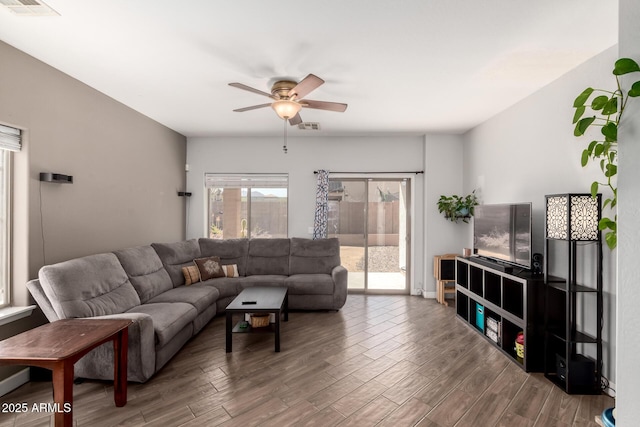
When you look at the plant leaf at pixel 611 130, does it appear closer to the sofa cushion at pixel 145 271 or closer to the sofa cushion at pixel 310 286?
the sofa cushion at pixel 310 286

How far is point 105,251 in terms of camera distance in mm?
3262

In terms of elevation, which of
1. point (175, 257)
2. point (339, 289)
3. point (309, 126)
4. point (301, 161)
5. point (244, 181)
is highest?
point (309, 126)

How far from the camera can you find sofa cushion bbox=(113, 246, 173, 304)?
3.15 meters

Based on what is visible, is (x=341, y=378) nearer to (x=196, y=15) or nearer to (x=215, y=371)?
(x=215, y=371)

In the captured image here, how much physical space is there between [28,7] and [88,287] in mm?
2015

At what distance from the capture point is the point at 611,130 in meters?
1.14

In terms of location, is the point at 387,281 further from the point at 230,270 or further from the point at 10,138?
the point at 10,138

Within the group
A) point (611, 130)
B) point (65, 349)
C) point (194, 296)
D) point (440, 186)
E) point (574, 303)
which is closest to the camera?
point (611, 130)

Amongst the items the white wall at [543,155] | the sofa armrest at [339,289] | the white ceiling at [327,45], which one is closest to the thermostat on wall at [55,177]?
the white ceiling at [327,45]

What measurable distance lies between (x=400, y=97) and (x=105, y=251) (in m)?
3.64

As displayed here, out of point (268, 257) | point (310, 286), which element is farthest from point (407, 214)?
point (268, 257)

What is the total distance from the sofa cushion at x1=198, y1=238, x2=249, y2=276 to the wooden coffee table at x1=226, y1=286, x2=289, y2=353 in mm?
995

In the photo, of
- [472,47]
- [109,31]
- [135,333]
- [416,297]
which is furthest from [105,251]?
[416,297]

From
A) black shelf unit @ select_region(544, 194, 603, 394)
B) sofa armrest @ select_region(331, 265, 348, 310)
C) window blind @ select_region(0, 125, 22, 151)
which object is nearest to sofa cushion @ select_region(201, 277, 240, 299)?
sofa armrest @ select_region(331, 265, 348, 310)
